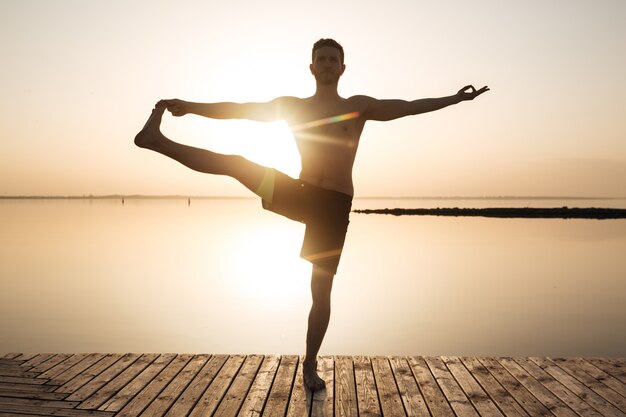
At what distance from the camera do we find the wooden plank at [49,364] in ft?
16.9

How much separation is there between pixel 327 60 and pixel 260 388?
9.72ft

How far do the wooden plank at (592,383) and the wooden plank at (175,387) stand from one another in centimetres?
373

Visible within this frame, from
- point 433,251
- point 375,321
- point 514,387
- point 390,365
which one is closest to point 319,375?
point 390,365

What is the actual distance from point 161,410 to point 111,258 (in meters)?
23.7

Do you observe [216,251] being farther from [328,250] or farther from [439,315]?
[328,250]

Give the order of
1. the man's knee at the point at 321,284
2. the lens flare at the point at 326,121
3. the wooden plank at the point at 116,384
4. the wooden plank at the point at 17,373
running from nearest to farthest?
the wooden plank at the point at 116,384
the lens flare at the point at 326,121
the man's knee at the point at 321,284
the wooden plank at the point at 17,373

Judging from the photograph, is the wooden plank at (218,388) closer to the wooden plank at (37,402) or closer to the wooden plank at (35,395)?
the wooden plank at (37,402)

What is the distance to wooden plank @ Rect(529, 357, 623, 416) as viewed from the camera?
13.5 ft

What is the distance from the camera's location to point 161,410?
4023 millimetres

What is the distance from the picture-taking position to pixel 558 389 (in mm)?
4586

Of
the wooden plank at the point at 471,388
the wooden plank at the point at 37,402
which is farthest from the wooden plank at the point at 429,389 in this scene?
the wooden plank at the point at 37,402

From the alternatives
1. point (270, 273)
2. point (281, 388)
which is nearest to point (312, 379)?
point (281, 388)

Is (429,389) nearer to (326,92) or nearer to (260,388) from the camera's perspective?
(260,388)

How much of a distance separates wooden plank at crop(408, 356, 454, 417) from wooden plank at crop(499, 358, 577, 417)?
82 cm
